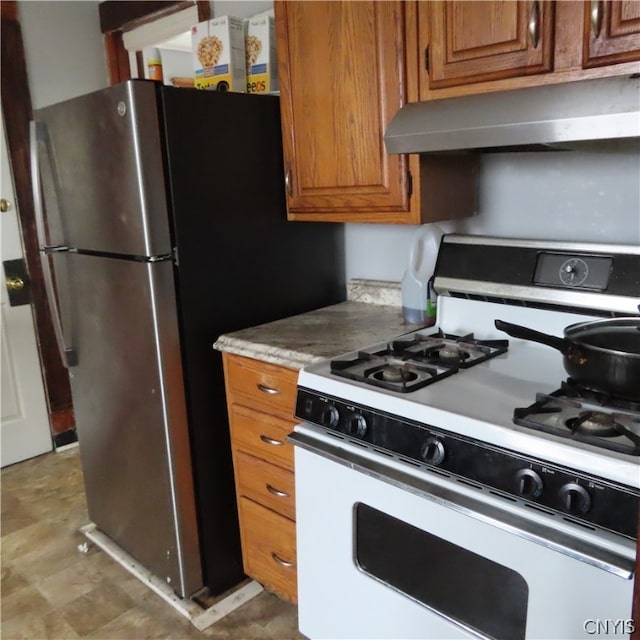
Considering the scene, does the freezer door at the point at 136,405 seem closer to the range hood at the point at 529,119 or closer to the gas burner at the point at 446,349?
the gas burner at the point at 446,349

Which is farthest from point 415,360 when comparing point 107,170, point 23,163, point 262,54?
point 23,163

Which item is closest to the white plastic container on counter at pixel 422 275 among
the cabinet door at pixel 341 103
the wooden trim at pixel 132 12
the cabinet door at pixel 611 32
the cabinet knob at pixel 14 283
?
the cabinet door at pixel 341 103

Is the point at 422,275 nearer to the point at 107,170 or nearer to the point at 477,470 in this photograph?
the point at 477,470

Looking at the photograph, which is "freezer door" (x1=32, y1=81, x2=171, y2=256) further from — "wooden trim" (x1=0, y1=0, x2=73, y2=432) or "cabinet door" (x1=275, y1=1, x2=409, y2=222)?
"wooden trim" (x1=0, y1=0, x2=73, y2=432)

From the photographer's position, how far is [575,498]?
100 centimetres

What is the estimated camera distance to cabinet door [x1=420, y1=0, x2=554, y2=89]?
1.31 meters

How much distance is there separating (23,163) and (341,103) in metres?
1.91

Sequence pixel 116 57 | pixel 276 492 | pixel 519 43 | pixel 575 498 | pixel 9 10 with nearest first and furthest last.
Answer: pixel 575 498 → pixel 519 43 → pixel 276 492 → pixel 9 10 → pixel 116 57

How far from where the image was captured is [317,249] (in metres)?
2.16

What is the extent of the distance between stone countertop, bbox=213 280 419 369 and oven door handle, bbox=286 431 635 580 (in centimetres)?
29

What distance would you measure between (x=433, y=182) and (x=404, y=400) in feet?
2.32

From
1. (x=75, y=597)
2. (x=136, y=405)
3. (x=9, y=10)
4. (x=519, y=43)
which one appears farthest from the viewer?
(x=9, y=10)

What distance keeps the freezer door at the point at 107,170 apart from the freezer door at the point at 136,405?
0.07 m

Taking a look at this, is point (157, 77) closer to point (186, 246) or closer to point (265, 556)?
point (186, 246)
